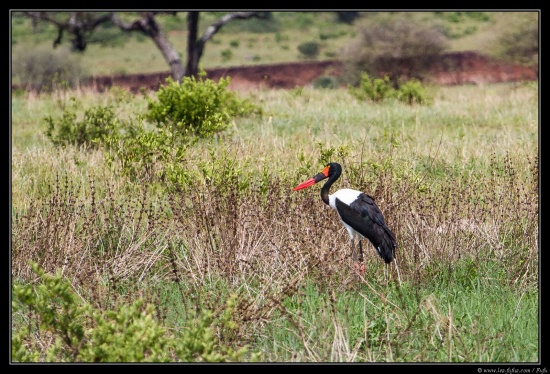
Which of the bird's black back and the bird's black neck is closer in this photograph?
the bird's black back

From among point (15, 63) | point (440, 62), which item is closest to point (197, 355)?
point (440, 62)

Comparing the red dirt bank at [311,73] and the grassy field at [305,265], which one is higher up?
the grassy field at [305,265]

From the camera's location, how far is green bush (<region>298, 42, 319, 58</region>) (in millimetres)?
40000

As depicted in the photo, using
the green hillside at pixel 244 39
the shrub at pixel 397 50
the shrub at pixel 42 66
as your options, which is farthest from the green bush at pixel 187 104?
the green hillside at pixel 244 39

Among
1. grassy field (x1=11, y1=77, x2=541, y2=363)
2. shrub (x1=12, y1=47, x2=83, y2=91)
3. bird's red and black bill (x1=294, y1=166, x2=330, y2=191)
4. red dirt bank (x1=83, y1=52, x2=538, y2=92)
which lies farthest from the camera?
red dirt bank (x1=83, y1=52, x2=538, y2=92)

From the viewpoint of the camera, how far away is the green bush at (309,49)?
4000 centimetres

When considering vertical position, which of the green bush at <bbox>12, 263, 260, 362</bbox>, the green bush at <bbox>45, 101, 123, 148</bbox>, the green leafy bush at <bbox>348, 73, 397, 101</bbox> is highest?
the green bush at <bbox>12, 263, 260, 362</bbox>

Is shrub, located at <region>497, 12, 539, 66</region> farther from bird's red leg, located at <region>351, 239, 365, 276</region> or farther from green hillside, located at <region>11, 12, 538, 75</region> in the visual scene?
bird's red leg, located at <region>351, 239, 365, 276</region>

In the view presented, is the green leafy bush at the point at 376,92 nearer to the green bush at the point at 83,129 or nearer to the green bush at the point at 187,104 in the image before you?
the green bush at the point at 187,104

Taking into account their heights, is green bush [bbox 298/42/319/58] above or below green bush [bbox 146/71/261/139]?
below

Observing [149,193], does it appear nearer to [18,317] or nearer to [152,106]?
[18,317]

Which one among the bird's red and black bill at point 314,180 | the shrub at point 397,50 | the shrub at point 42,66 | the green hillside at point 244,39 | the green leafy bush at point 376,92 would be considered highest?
the bird's red and black bill at point 314,180

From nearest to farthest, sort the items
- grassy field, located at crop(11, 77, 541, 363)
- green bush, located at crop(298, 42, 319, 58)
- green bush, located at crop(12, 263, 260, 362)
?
green bush, located at crop(12, 263, 260, 362) → grassy field, located at crop(11, 77, 541, 363) → green bush, located at crop(298, 42, 319, 58)

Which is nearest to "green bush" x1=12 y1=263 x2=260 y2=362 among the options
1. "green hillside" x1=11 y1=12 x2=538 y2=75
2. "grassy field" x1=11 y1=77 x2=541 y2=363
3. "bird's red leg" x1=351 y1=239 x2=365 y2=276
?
"grassy field" x1=11 y1=77 x2=541 y2=363
